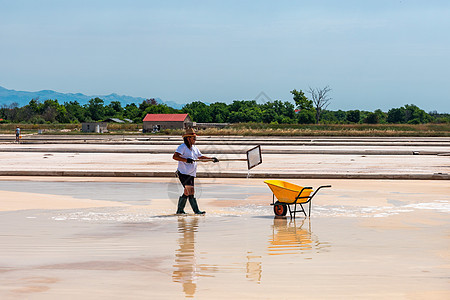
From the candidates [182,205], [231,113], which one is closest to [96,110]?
[231,113]

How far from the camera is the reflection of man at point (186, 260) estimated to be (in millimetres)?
6945

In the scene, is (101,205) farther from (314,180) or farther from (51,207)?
(314,180)

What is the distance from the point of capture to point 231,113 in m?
152

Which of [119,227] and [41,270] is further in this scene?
[119,227]

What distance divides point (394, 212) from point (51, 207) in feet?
23.3

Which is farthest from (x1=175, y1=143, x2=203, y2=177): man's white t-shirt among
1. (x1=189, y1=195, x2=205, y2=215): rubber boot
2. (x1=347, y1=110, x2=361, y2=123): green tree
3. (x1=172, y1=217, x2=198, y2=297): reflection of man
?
(x1=347, y1=110, x2=361, y2=123): green tree

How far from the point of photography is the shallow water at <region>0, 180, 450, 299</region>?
6750mm

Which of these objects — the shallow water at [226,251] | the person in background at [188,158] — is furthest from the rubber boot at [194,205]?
the shallow water at [226,251]

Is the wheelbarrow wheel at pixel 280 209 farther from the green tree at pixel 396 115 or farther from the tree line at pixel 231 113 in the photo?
the green tree at pixel 396 115

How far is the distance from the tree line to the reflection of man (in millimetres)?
112548

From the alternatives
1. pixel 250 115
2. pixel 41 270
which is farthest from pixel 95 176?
pixel 250 115

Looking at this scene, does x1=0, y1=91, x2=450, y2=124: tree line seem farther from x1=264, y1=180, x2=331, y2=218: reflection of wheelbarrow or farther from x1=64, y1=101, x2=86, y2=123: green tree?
x1=264, y1=180, x2=331, y2=218: reflection of wheelbarrow

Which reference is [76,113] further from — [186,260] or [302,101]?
[186,260]

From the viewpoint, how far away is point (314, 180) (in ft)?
66.1
